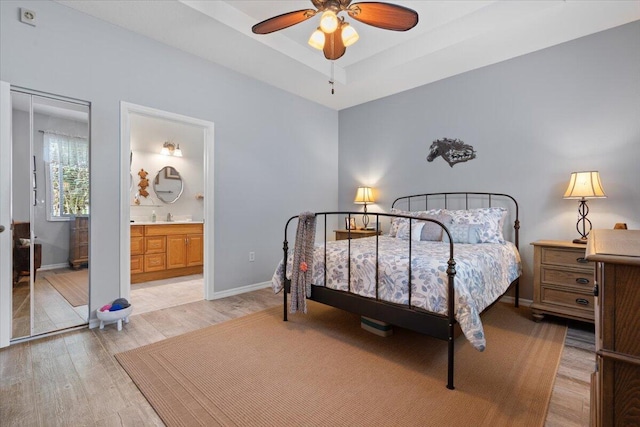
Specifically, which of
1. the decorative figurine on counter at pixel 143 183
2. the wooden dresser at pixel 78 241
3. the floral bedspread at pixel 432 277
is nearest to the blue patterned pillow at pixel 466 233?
the floral bedspread at pixel 432 277

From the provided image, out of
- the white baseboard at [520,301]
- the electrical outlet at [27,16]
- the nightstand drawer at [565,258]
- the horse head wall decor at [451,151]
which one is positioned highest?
the electrical outlet at [27,16]

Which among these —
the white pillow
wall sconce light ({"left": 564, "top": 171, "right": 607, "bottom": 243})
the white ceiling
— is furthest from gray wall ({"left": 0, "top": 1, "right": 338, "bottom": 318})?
wall sconce light ({"left": 564, "top": 171, "right": 607, "bottom": 243})

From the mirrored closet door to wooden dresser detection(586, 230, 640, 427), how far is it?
Answer: 340 centimetres

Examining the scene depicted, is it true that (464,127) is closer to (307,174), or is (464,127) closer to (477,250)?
(477,250)

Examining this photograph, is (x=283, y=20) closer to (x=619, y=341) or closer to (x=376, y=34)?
(x=376, y=34)

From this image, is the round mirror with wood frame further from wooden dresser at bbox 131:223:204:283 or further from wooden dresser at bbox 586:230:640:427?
wooden dresser at bbox 586:230:640:427

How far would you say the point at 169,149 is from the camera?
5.20m

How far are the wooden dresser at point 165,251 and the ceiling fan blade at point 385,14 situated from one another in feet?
12.6

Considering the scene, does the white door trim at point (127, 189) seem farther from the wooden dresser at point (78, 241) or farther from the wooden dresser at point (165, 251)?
the wooden dresser at point (165, 251)

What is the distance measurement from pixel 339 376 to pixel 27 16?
3553 mm

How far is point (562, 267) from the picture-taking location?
269 cm

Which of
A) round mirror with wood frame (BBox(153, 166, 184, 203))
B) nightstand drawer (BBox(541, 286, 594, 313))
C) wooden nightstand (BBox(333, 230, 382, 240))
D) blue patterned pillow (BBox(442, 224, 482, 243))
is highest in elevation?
round mirror with wood frame (BBox(153, 166, 184, 203))

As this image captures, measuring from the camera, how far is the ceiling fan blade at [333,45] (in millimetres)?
2488

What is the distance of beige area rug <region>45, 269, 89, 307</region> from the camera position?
262 centimetres
